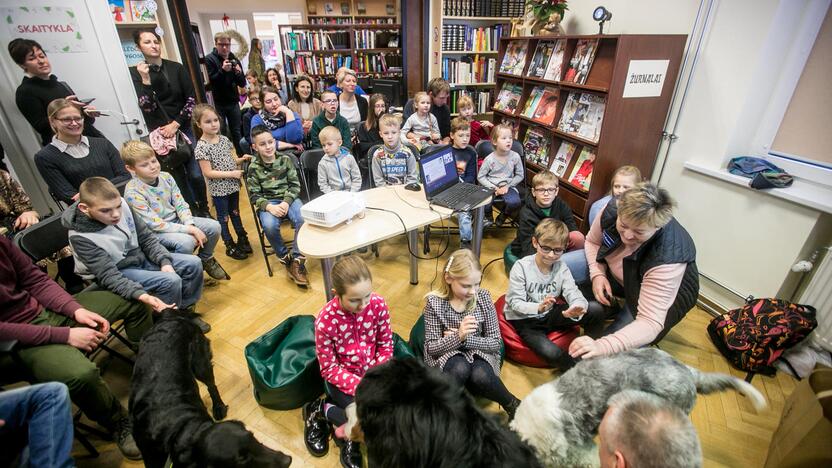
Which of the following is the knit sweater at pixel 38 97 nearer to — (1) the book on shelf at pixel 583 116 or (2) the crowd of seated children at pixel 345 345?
(2) the crowd of seated children at pixel 345 345

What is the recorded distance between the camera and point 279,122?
357 centimetres

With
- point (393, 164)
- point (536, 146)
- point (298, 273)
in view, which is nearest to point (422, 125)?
point (393, 164)

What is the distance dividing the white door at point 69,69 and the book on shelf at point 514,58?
3.71 metres

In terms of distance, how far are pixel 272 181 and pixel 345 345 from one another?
5.87 ft

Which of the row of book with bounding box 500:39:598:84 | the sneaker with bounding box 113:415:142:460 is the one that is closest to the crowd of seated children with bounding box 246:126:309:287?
the sneaker with bounding box 113:415:142:460

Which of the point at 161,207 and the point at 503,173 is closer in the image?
the point at 161,207

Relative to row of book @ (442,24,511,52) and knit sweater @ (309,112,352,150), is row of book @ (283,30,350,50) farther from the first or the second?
knit sweater @ (309,112,352,150)

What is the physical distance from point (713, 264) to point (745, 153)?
0.79 meters

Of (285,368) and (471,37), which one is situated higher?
(471,37)

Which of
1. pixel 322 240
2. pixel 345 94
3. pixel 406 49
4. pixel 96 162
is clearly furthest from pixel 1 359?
pixel 406 49

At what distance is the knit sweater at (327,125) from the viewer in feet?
11.6

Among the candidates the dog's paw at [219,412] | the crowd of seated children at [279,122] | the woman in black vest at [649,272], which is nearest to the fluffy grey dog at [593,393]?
the woman in black vest at [649,272]

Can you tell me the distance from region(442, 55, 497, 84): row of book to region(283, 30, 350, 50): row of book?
2.27m

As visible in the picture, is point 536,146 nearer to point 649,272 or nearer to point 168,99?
point 649,272
